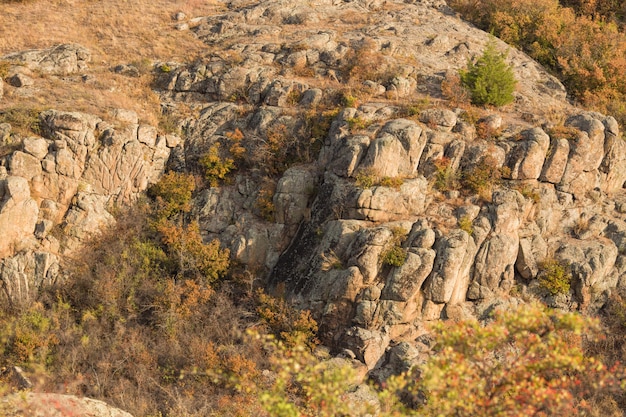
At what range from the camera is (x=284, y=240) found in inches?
1060

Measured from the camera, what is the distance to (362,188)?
82.8ft

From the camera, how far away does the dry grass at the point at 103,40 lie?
3222cm

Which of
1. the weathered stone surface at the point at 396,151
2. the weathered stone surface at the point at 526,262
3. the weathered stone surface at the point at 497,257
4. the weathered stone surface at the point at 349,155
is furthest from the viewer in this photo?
the weathered stone surface at the point at 349,155

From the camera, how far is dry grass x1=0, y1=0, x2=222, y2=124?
32.2 meters

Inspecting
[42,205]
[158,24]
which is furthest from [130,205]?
[158,24]

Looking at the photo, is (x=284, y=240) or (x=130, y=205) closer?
(x=284, y=240)

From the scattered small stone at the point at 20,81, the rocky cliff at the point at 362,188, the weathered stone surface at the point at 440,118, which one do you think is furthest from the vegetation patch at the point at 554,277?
the scattered small stone at the point at 20,81

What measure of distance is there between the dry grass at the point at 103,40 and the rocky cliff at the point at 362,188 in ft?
6.79

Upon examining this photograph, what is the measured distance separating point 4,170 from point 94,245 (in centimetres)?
565

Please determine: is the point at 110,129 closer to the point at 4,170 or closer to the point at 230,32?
the point at 4,170

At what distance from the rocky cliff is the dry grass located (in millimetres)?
2069

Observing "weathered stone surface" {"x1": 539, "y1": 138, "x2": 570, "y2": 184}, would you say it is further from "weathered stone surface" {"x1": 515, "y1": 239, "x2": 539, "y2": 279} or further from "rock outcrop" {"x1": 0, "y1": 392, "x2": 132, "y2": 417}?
"rock outcrop" {"x1": 0, "y1": 392, "x2": 132, "y2": 417}

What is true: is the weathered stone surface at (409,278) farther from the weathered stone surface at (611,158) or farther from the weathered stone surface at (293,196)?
the weathered stone surface at (611,158)

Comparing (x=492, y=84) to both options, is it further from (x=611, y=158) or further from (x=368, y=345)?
(x=368, y=345)
